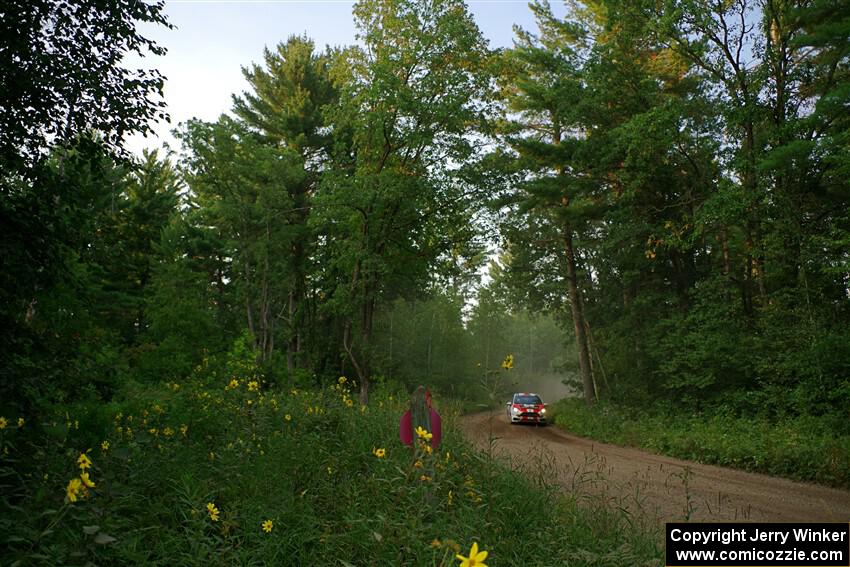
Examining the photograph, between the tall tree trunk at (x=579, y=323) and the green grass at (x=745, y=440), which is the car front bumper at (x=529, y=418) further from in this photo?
the green grass at (x=745, y=440)

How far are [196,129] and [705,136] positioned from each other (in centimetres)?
1749

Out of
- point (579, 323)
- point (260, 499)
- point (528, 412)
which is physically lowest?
point (528, 412)

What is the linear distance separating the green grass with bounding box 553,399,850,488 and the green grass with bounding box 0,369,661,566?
7.01 metres

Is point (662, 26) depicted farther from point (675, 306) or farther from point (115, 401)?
point (115, 401)

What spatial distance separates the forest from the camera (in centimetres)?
555

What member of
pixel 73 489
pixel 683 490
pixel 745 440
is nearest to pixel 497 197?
pixel 745 440

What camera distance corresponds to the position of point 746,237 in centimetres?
1587

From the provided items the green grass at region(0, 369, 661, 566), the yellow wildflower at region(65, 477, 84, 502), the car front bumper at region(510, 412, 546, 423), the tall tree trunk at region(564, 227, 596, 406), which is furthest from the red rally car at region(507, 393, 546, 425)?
the yellow wildflower at region(65, 477, 84, 502)

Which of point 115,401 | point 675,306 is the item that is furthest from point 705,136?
point 115,401

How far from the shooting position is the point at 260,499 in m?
4.88

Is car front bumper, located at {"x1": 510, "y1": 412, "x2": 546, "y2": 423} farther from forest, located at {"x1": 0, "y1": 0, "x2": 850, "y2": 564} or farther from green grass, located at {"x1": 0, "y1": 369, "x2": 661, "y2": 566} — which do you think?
green grass, located at {"x1": 0, "y1": 369, "x2": 661, "y2": 566}

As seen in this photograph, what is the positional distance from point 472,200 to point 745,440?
10.6 metres

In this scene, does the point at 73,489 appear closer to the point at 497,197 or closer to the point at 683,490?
the point at 683,490

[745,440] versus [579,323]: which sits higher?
[579,323]
